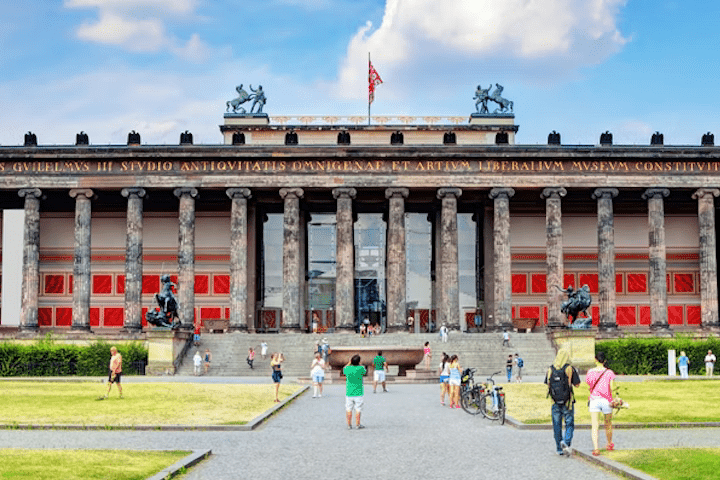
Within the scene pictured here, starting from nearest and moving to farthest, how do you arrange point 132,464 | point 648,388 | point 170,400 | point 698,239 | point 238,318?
point 132,464
point 170,400
point 648,388
point 238,318
point 698,239

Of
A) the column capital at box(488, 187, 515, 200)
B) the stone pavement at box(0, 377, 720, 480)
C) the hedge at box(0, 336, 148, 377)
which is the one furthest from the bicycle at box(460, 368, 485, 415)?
the column capital at box(488, 187, 515, 200)

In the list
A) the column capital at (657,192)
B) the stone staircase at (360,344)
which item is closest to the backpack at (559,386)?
the stone staircase at (360,344)

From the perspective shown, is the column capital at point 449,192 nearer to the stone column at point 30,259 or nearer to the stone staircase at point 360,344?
the stone staircase at point 360,344

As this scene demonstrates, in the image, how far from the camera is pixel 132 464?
15.2 meters

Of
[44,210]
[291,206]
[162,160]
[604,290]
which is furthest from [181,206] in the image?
[604,290]

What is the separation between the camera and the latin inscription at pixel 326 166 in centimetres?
6206

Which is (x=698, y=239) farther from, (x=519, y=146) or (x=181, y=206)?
(x=181, y=206)

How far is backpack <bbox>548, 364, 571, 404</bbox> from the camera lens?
17078 millimetres

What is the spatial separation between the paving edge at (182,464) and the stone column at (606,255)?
4862 cm

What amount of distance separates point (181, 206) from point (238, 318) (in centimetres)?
850

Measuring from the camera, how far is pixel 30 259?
202 ft

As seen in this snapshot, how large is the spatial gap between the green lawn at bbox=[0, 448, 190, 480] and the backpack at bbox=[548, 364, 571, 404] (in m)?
6.85

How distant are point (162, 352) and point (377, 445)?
111 feet

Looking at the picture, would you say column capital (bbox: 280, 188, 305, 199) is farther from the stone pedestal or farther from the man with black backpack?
the man with black backpack
